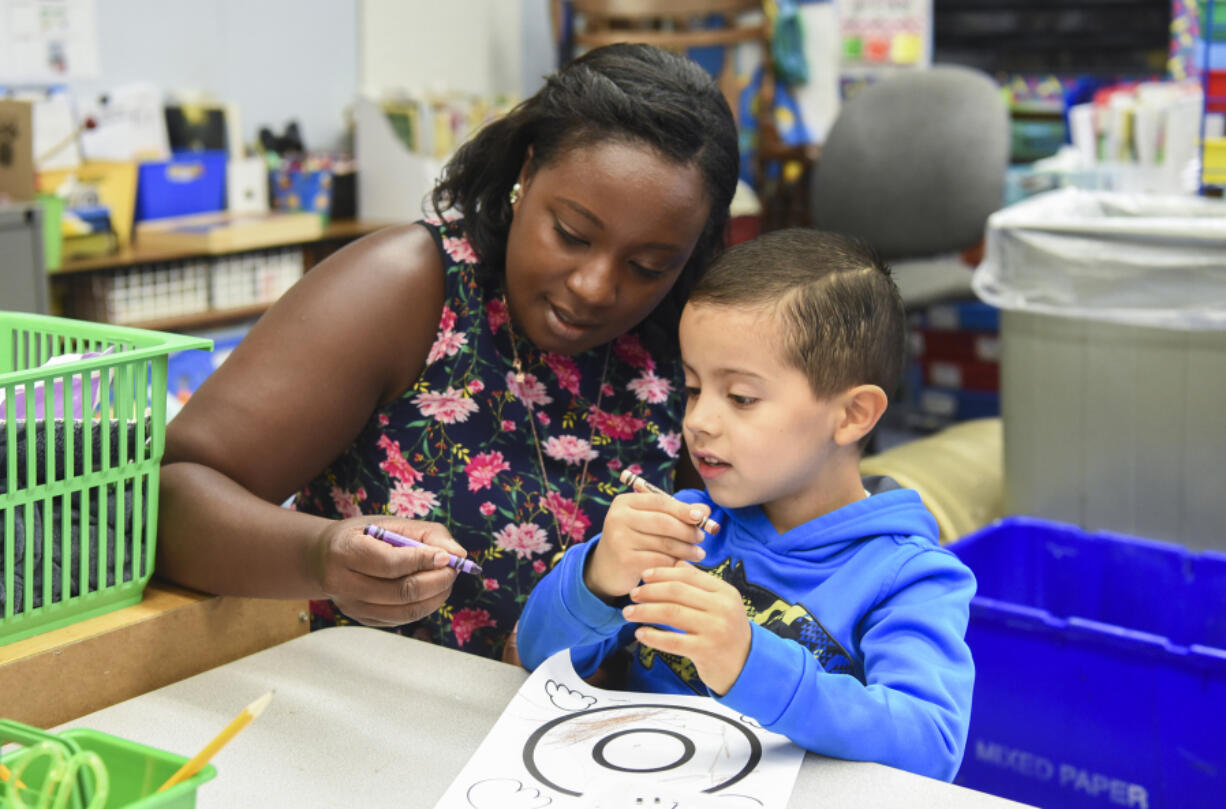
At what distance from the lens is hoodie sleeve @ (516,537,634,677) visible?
94 cm

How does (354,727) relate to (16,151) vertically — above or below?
below

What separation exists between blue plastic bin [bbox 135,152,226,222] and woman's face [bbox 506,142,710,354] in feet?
7.91

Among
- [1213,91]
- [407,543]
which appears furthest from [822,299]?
[1213,91]

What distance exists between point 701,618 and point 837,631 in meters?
0.18

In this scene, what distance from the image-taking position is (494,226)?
1286mm

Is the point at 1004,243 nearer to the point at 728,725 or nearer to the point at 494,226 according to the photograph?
the point at 494,226

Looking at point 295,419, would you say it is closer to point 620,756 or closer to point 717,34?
point 620,756

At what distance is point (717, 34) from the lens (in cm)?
426

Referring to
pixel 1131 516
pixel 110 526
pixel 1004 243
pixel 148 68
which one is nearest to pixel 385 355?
pixel 110 526

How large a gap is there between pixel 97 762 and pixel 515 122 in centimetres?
80

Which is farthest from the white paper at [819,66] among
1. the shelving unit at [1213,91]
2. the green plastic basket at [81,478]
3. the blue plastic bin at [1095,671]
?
the green plastic basket at [81,478]

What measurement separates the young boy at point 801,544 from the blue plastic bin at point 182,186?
265 centimetres

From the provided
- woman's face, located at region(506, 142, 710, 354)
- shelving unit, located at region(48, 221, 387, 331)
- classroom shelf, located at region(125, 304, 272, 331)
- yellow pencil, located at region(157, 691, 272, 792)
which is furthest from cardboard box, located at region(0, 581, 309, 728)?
classroom shelf, located at region(125, 304, 272, 331)

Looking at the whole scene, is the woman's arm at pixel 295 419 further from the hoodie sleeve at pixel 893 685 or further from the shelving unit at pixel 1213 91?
the shelving unit at pixel 1213 91
